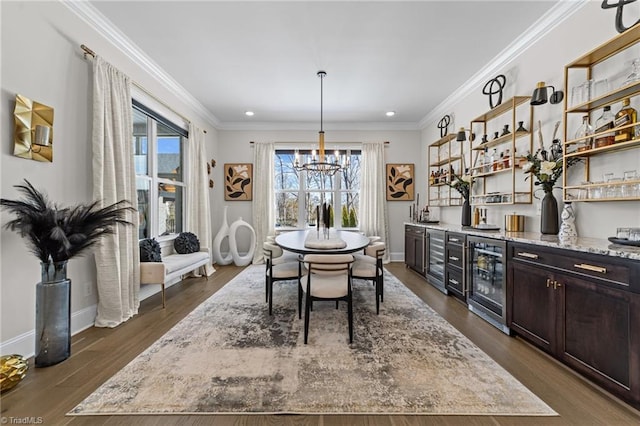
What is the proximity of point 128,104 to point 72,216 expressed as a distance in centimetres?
152

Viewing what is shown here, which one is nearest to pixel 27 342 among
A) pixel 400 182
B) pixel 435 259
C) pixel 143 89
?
pixel 143 89

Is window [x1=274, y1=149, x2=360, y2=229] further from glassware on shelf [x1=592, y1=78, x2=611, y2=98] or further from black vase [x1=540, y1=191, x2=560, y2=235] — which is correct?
glassware on shelf [x1=592, y1=78, x2=611, y2=98]

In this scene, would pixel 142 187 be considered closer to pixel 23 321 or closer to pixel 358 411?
pixel 23 321

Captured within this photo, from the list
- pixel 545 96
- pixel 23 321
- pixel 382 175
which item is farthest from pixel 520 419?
pixel 382 175

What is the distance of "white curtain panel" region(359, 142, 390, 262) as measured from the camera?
5.85 metres

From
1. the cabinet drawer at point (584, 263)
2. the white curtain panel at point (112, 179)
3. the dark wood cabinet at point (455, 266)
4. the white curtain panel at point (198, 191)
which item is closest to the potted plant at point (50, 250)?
the white curtain panel at point (112, 179)

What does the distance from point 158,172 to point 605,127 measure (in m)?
4.91

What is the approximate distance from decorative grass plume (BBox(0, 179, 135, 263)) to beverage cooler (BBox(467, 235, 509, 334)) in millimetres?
3380

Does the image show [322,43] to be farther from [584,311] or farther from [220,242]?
[220,242]

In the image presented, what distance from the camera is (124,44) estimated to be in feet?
10.0

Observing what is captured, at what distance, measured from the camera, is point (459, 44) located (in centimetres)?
310

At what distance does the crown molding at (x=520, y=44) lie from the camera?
250cm

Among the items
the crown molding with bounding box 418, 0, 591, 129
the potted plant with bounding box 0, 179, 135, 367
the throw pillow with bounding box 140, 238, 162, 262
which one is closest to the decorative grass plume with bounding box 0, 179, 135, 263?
the potted plant with bounding box 0, 179, 135, 367

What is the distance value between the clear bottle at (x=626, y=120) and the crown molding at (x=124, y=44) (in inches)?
172
